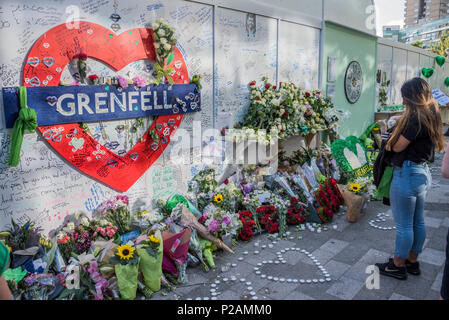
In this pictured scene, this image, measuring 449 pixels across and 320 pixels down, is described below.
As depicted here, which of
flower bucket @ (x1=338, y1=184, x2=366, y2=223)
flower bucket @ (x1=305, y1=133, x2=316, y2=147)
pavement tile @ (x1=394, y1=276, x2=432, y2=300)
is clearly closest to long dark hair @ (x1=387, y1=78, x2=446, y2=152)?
pavement tile @ (x1=394, y1=276, x2=432, y2=300)

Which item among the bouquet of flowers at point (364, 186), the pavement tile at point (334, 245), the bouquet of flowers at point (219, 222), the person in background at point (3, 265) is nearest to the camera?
the person in background at point (3, 265)

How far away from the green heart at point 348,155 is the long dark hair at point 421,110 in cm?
240

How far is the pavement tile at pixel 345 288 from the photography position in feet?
10.4

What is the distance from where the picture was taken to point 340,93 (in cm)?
806

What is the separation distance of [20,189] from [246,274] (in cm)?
228

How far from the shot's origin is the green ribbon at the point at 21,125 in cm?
306

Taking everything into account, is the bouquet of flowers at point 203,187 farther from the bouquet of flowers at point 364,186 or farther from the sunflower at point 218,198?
the bouquet of flowers at point 364,186

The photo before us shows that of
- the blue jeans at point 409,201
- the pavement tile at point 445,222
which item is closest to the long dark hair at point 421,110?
the blue jeans at point 409,201

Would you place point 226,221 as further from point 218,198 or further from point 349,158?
point 349,158

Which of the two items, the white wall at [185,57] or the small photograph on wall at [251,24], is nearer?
the white wall at [185,57]

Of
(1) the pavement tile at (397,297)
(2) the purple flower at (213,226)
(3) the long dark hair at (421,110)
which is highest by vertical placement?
(3) the long dark hair at (421,110)

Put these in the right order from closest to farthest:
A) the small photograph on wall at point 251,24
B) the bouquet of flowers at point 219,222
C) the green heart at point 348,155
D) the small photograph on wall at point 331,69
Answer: the bouquet of flowers at point 219,222 → the small photograph on wall at point 251,24 → the green heart at point 348,155 → the small photograph on wall at point 331,69

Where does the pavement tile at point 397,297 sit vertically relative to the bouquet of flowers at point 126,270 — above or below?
below
